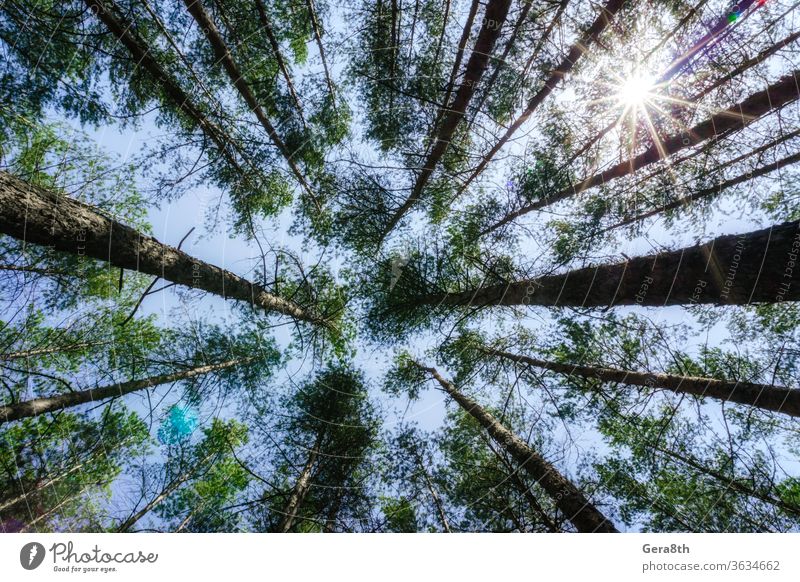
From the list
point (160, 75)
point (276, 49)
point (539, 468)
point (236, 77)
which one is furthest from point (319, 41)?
point (539, 468)

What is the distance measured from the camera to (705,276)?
1.86 m

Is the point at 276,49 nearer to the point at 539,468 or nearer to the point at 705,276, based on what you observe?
the point at 705,276

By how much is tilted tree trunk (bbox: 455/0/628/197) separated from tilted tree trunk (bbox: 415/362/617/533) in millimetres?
3479

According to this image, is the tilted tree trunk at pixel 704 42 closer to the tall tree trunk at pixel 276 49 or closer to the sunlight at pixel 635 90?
the sunlight at pixel 635 90

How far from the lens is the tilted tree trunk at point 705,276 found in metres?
1.65

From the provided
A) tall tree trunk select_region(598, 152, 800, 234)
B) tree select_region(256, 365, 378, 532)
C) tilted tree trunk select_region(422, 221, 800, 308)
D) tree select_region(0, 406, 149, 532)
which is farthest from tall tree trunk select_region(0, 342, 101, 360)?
tall tree trunk select_region(598, 152, 800, 234)

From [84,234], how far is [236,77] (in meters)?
2.91

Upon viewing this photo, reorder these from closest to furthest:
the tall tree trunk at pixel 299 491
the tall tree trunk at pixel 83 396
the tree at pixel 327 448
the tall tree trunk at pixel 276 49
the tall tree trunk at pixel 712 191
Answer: the tall tree trunk at pixel 299 491 < the tall tree trunk at pixel 712 191 < the tall tree trunk at pixel 276 49 < the tall tree trunk at pixel 83 396 < the tree at pixel 327 448

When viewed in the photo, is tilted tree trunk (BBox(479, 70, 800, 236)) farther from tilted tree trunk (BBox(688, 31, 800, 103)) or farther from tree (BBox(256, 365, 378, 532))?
tree (BBox(256, 365, 378, 532))

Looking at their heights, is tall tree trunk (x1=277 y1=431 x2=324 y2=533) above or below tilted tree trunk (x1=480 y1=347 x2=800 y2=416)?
below

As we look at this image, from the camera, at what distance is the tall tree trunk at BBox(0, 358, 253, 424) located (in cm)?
349

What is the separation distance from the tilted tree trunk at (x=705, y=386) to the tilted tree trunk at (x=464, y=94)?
3130 millimetres

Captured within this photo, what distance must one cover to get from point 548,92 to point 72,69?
542 centimetres

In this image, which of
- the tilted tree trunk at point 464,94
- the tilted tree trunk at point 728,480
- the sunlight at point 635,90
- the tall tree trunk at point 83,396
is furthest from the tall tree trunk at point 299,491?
the sunlight at point 635,90
